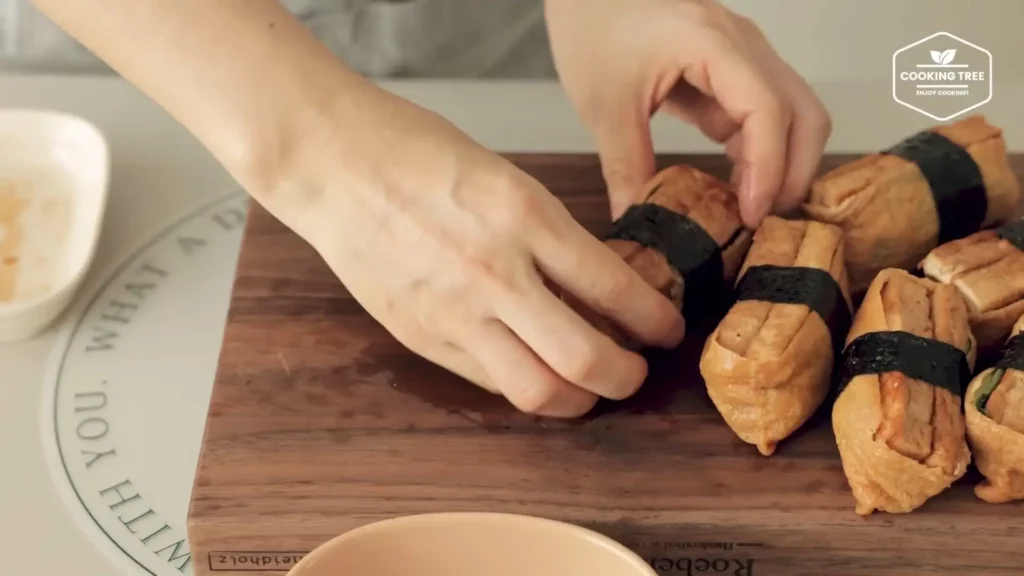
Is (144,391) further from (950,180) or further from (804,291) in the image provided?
(950,180)

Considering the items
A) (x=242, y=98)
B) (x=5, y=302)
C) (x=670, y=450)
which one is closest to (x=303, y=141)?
(x=242, y=98)

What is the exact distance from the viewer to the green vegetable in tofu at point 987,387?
0.64 m

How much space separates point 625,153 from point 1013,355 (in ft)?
1.14

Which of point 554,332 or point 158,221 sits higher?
point 554,332

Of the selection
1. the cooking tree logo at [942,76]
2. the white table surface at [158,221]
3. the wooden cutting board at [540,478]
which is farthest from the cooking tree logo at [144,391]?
the cooking tree logo at [942,76]

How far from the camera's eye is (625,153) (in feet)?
2.83

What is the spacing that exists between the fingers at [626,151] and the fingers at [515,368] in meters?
0.23

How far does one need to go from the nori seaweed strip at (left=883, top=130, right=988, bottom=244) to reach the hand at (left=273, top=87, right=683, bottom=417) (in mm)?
264

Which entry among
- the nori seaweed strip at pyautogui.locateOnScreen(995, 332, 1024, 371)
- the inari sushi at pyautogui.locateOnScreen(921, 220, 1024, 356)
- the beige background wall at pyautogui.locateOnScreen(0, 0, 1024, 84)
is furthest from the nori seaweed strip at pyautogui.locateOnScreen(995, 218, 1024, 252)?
the beige background wall at pyautogui.locateOnScreen(0, 0, 1024, 84)

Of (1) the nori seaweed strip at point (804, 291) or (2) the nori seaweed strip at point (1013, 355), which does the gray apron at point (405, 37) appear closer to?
(1) the nori seaweed strip at point (804, 291)

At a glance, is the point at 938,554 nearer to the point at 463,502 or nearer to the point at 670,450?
the point at 670,450

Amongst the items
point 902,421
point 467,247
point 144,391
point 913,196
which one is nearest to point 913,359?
point 902,421

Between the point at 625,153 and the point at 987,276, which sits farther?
the point at 625,153

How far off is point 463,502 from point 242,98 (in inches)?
11.9
